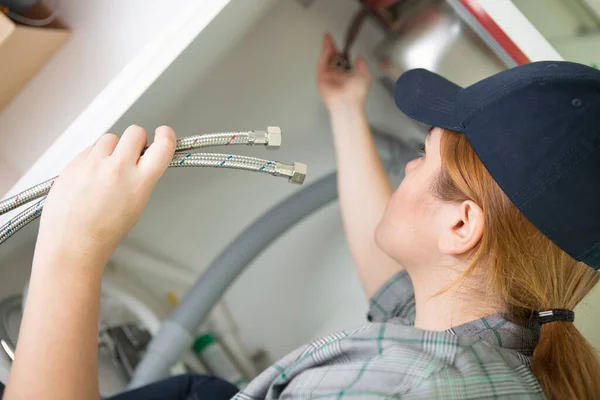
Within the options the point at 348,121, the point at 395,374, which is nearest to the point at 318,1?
the point at 348,121

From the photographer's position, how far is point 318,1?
1.19 metres

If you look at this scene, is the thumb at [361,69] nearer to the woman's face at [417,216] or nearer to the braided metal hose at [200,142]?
the woman's face at [417,216]

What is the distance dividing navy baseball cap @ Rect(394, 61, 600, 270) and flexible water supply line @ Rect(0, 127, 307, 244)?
9.6 inches

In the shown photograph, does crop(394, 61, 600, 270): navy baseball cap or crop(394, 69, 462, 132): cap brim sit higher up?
crop(394, 69, 462, 132): cap brim

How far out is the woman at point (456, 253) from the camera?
558mm

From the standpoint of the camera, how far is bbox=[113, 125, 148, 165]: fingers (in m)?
0.58

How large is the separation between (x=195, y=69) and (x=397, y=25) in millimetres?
479

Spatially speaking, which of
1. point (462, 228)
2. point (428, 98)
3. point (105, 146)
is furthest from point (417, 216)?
point (105, 146)

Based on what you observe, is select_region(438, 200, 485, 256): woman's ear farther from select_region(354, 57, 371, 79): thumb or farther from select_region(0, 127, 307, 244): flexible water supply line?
select_region(354, 57, 371, 79): thumb

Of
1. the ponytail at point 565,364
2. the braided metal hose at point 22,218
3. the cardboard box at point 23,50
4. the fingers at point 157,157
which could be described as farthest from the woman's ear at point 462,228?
the cardboard box at point 23,50

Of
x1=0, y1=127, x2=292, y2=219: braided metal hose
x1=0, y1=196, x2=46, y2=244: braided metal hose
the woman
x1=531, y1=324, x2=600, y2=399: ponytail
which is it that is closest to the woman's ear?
the woman

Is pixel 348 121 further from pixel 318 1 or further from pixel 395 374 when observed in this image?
pixel 395 374

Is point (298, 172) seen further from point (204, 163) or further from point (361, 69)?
point (361, 69)

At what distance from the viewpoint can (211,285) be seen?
3.19ft
